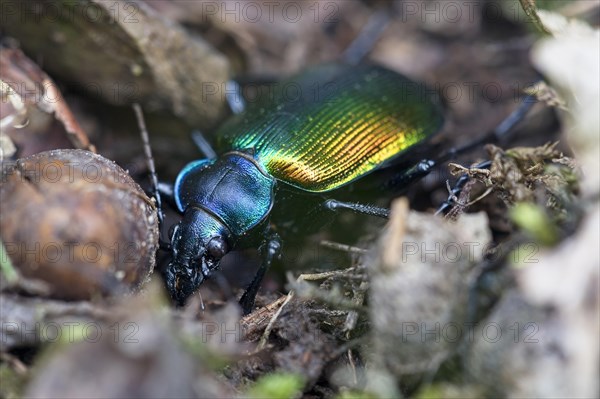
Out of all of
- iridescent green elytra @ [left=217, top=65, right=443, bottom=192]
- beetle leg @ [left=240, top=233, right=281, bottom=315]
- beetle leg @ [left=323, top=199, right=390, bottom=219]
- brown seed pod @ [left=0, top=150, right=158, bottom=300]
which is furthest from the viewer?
iridescent green elytra @ [left=217, top=65, right=443, bottom=192]

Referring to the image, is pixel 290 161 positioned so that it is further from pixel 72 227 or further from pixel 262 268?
pixel 72 227

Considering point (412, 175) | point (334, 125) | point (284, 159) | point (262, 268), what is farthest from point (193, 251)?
point (412, 175)

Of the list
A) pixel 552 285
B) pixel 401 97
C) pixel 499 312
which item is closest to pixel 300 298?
pixel 499 312

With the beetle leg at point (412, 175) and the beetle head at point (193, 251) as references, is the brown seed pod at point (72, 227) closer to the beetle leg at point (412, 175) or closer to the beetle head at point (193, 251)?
the beetle head at point (193, 251)

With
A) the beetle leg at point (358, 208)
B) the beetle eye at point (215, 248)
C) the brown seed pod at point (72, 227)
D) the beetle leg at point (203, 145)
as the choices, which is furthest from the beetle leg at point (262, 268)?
the beetle leg at point (203, 145)

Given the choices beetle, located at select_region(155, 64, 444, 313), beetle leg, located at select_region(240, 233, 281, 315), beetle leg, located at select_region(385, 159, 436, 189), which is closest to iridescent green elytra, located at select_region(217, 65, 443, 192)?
beetle, located at select_region(155, 64, 444, 313)

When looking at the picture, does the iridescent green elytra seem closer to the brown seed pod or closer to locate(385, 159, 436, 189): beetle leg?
locate(385, 159, 436, 189): beetle leg

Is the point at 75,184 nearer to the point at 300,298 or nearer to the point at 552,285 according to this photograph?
the point at 300,298
